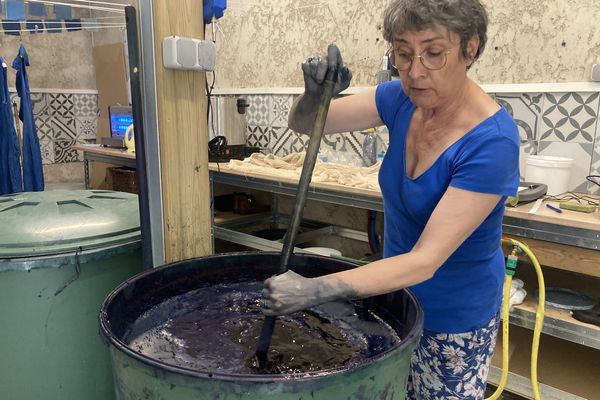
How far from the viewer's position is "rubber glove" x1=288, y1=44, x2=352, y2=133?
44.7 inches

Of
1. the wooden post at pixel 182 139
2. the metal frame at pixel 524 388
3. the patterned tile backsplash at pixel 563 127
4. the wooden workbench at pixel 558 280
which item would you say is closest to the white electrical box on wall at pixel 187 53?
the wooden post at pixel 182 139

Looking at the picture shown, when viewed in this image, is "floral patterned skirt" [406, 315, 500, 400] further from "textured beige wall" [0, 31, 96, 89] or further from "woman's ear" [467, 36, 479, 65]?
"textured beige wall" [0, 31, 96, 89]

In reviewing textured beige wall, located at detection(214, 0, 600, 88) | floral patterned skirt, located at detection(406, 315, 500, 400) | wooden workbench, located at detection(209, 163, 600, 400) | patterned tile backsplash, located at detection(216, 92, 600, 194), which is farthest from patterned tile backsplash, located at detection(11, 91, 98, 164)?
floral patterned skirt, located at detection(406, 315, 500, 400)

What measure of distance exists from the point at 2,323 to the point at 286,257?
0.84 meters

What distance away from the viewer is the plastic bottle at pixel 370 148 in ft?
10.2

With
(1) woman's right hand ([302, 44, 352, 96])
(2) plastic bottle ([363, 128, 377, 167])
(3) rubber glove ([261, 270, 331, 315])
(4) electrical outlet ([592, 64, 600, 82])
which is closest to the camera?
(3) rubber glove ([261, 270, 331, 315])

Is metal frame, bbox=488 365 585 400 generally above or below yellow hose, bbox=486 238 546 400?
below

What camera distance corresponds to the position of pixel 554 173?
2.26 meters

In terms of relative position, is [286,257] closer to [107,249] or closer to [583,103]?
[107,249]

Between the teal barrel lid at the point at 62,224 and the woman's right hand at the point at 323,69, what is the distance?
2.32 feet

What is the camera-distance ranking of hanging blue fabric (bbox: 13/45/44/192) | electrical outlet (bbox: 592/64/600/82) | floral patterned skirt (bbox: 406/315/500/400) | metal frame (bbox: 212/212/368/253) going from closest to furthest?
floral patterned skirt (bbox: 406/315/500/400)
electrical outlet (bbox: 592/64/600/82)
metal frame (bbox: 212/212/368/253)
hanging blue fabric (bbox: 13/45/44/192)

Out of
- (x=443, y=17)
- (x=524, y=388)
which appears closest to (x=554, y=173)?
(x=524, y=388)

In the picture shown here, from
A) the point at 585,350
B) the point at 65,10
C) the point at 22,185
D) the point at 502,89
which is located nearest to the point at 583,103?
the point at 502,89

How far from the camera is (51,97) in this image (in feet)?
19.5
